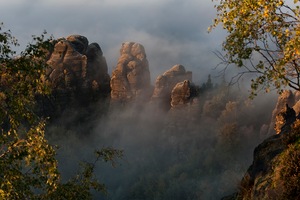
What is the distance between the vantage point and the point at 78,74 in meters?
158

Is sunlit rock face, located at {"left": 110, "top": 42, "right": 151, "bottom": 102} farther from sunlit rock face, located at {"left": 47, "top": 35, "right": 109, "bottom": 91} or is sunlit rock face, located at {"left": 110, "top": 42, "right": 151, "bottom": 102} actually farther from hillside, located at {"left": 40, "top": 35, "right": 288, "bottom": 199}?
sunlit rock face, located at {"left": 47, "top": 35, "right": 109, "bottom": 91}

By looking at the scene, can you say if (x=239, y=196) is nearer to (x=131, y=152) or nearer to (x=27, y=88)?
(x=27, y=88)

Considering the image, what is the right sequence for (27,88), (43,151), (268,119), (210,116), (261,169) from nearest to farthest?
(43,151)
(27,88)
(261,169)
(268,119)
(210,116)

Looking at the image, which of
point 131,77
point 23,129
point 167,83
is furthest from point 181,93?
point 23,129

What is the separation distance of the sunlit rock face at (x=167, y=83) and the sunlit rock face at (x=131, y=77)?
6038 millimetres

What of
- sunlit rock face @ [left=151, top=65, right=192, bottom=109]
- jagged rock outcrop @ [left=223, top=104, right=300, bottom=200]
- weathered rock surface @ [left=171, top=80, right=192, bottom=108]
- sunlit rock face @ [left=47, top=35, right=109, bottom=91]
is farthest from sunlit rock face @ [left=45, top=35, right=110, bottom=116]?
jagged rock outcrop @ [left=223, top=104, right=300, bottom=200]

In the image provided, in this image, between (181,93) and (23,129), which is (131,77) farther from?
(23,129)

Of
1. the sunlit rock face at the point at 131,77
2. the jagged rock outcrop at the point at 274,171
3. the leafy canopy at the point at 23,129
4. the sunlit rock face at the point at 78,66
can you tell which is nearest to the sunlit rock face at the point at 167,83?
the sunlit rock face at the point at 131,77

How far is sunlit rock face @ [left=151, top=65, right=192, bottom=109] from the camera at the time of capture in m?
164

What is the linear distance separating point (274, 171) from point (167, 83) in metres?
143

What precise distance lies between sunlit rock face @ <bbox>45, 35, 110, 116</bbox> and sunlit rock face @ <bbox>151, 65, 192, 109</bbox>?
18617 millimetres

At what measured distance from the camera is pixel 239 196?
24422 millimetres

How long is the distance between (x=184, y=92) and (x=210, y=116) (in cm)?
1559

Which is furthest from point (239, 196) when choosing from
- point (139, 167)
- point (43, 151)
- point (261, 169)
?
point (139, 167)
